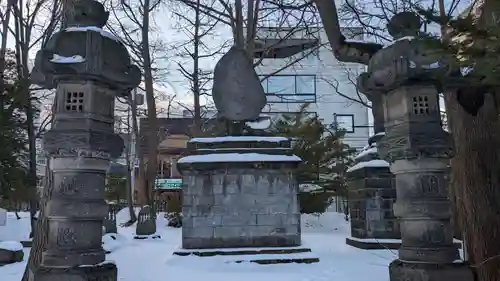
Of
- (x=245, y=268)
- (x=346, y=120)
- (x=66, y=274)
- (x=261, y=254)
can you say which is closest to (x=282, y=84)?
(x=346, y=120)

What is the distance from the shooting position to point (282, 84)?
32.4 m

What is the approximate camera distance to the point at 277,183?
32.7 ft

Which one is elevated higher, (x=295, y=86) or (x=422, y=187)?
(x=295, y=86)

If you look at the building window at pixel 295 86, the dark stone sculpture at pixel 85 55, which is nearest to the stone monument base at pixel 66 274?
the dark stone sculpture at pixel 85 55

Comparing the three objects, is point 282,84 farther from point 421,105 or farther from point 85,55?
point 85,55

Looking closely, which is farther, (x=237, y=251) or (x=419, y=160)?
(x=237, y=251)

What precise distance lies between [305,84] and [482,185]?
91.7ft

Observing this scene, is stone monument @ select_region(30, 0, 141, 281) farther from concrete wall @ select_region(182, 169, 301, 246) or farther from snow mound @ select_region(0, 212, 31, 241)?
snow mound @ select_region(0, 212, 31, 241)

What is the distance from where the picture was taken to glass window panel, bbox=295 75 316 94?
32531mm

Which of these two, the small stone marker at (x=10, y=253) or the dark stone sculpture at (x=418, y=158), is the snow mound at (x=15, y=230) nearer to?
the small stone marker at (x=10, y=253)

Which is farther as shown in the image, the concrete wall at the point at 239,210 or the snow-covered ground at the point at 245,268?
the concrete wall at the point at 239,210

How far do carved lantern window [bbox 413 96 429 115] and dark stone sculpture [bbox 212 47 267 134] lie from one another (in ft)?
16.9

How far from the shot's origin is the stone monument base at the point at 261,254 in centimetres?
900

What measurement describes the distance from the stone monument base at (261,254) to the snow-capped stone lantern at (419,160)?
272 centimetres
